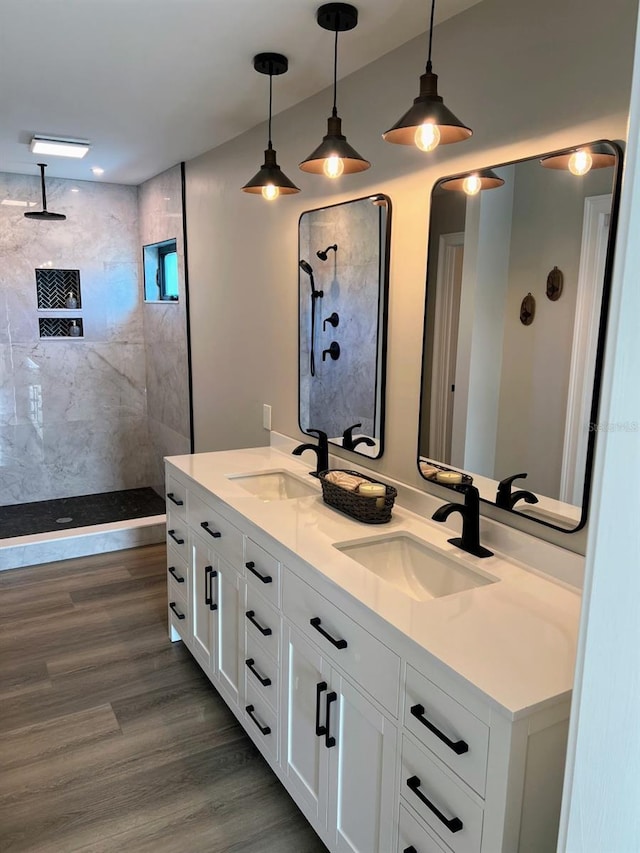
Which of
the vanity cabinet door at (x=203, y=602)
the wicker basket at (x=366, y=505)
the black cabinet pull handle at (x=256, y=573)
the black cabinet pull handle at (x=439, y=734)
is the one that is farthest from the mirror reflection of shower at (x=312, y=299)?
the black cabinet pull handle at (x=439, y=734)

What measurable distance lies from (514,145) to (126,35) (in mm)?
1342

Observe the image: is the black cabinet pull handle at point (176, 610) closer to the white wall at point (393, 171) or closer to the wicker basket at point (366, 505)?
the white wall at point (393, 171)

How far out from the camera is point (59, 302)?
4848 mm

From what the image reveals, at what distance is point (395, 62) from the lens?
84.3 inches

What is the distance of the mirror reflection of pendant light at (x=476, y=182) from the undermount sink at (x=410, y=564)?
1070 mm

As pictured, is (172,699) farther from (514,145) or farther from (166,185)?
(166,185)

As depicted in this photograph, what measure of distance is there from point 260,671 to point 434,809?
2.92 ft

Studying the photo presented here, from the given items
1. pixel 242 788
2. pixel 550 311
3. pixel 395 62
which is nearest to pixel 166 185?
pixel 395 62

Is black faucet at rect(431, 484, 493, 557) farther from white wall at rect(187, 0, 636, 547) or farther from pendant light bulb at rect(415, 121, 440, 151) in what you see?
pendant light bulb at rect(415, 121, 440, 151)

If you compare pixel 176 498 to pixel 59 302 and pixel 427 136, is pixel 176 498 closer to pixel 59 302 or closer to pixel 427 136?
pixel 427 136

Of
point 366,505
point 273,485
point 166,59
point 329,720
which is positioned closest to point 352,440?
point 273,485

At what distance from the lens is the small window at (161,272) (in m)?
4.39

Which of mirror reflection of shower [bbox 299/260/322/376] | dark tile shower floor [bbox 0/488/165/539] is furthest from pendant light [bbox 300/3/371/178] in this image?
dark tile shower floor [bbox 0/488/165/539]

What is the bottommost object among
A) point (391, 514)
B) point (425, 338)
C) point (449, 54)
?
point (391, 514)
